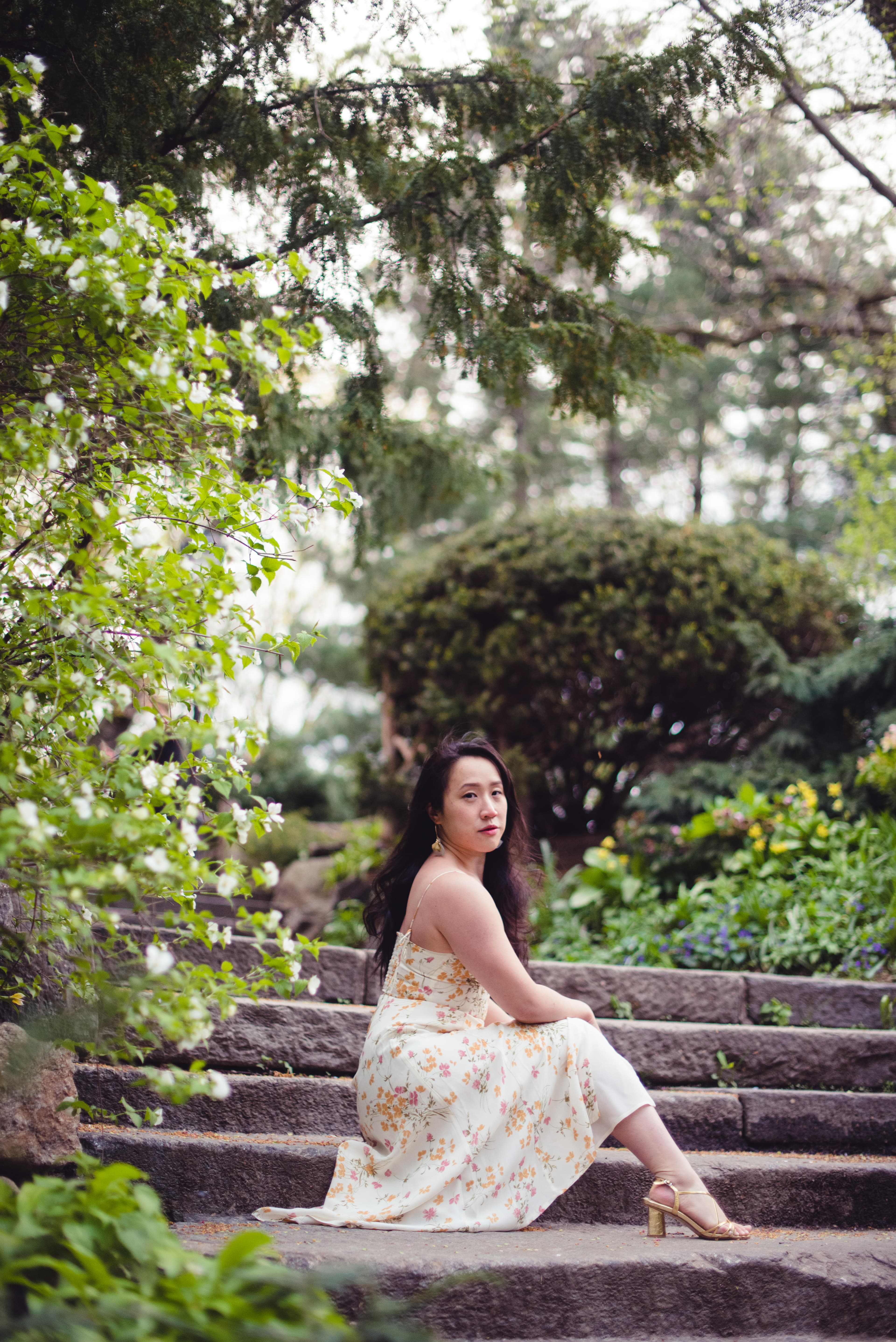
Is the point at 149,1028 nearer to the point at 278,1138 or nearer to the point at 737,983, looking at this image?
the point at 278,1138

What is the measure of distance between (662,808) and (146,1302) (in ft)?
14.4

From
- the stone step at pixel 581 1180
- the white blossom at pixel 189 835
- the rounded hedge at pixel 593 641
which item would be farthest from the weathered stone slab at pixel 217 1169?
the rounded hedge at pixel 593 641

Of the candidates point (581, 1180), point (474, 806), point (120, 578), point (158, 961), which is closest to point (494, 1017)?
point (581, 1180)

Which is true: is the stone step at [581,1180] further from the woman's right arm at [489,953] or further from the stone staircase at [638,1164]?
the woman's right arm at [489,953]

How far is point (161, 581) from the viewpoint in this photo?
77.9 inches

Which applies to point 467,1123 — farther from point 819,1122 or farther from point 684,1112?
point 819,1122

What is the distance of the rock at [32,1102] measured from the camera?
1827 mm

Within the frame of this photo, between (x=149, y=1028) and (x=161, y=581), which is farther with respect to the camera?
(x=161, y=581)

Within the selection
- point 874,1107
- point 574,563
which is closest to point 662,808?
point 574,563

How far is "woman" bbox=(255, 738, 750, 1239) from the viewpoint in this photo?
2229 mm

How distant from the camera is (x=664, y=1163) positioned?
229 cm

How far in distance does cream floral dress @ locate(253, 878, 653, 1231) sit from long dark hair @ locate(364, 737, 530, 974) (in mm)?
378

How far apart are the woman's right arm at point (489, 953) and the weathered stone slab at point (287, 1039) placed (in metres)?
0.69

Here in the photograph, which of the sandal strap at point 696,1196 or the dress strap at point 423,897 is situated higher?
the dress strap at point 423,897
